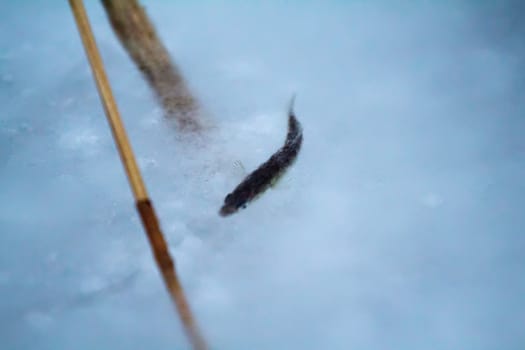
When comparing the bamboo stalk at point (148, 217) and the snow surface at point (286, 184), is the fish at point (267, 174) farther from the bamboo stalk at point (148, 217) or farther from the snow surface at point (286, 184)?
the bamboo stalk at point (148, 217)

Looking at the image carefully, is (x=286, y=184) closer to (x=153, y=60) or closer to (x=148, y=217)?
(x=148, y=217)

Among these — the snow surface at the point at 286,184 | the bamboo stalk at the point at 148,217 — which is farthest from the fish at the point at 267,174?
the bamboo stalk at the point at 148,217

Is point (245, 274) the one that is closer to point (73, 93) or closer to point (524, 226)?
point (524, 226)

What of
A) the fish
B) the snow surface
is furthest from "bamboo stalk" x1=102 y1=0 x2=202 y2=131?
the fish

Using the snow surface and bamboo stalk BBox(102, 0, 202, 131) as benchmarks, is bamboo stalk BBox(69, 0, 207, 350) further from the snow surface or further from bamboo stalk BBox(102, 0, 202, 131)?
bamboo stalk BBox(102, 0, 202, 131)

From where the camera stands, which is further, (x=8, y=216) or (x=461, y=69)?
(x=461, y=69)

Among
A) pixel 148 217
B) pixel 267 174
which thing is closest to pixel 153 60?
pixel 267 174

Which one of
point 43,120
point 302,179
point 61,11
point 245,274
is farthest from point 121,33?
point 245,274
